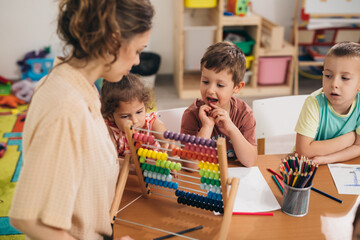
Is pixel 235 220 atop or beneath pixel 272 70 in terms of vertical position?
atop

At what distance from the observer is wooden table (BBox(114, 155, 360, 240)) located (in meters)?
1.06

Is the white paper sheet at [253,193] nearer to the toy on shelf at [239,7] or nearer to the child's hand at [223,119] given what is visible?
the child's hand at [223,119]

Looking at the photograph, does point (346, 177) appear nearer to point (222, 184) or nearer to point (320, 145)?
point (320, 145)

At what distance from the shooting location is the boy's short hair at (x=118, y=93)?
1449 millimetres

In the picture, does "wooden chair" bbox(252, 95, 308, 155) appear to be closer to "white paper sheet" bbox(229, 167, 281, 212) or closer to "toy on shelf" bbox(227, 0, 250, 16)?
"white paper sheet" bbox(229, 167, 281, 212)

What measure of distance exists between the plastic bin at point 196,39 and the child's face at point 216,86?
7.89 ft

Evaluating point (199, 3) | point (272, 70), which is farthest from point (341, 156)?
point (272, 70)

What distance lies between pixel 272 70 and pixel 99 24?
11.4 ft

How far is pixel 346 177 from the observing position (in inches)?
52.8

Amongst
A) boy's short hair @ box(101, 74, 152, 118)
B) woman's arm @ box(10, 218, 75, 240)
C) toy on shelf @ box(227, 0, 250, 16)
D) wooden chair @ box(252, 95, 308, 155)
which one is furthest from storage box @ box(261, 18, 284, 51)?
woman's arm @ box(10, 218, 75, 240)

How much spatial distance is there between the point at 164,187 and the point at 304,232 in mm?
490

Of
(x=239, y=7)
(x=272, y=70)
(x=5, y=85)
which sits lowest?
(x=5, y=85)

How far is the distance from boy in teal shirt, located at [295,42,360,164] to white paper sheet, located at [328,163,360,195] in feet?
0.14

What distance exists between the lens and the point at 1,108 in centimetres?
380
